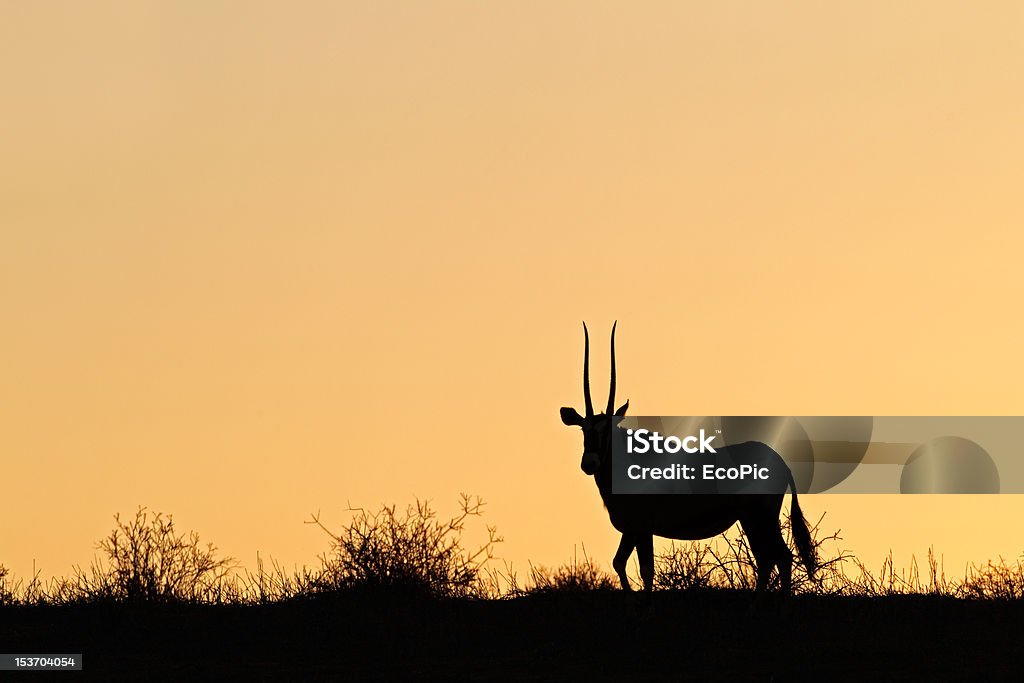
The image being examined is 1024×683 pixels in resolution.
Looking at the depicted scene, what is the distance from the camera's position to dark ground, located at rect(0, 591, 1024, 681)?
547 inches

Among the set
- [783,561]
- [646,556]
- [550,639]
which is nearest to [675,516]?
[646,556]

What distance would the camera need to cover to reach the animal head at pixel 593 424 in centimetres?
1670

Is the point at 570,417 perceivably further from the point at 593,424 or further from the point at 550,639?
the point at 550,639

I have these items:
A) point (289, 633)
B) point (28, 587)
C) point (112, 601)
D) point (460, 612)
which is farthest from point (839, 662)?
point (28, 587)

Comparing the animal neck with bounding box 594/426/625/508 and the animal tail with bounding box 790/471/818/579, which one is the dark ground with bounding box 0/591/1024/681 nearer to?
the animal tail with bounding box 790/471/818/579

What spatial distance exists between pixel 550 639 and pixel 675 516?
8.50 ft

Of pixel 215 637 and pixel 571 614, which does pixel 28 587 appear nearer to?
pixel 215 637

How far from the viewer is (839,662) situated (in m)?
13.8

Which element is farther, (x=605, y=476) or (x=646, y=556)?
(x=605, y=476)

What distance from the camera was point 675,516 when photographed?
56.5 ft

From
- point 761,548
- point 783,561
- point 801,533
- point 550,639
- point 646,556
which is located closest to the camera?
point 550,639

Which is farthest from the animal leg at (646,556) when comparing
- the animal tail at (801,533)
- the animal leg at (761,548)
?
the animal tail at (801,533)

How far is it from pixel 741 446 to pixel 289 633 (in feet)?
17.8

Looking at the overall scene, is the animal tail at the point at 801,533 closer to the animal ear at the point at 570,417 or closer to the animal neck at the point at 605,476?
the animal neck at the point at 605,476
